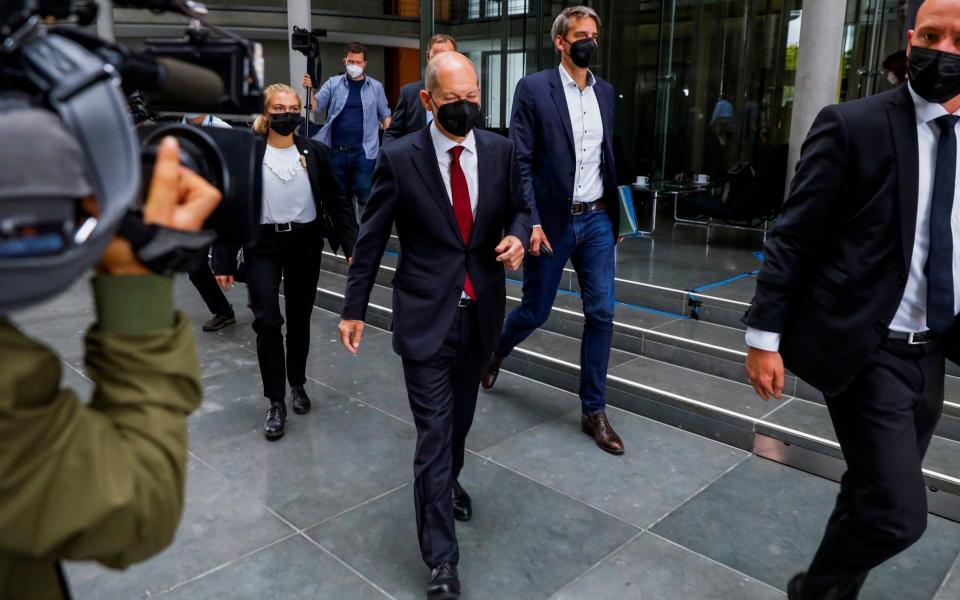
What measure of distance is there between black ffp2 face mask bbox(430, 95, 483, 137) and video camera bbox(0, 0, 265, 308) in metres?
1.65

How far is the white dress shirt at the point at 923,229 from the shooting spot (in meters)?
2.12

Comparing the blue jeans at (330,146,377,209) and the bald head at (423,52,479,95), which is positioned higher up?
the bald head at (423,52,479,95)

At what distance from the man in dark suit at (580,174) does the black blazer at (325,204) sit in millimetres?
1085

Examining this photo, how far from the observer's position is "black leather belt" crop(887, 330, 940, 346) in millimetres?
2152

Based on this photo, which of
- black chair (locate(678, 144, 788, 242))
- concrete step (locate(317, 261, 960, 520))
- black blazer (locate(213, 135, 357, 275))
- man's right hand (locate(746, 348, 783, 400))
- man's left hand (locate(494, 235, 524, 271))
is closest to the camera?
man's right hand (locate(746, 348, 783, 400))

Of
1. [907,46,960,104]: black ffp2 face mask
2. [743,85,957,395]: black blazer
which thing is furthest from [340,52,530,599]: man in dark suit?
[907,46,960,104]: black ffp2 face mask

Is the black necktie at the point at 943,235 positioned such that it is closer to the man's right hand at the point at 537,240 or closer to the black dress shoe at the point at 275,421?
the man's right hand at the point at 537,240

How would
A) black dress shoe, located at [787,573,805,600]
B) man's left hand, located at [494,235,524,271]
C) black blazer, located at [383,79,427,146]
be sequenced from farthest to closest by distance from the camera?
black blazer, located at [383,79,427,146] < man's left hand, located at [494,235,524,271] < black dress shoe, located at [787,573,805,600]

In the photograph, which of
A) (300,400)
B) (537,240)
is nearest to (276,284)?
(300,400)

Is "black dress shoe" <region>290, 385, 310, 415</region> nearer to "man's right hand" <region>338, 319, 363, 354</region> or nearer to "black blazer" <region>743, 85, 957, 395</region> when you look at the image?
"man's right hand" <region>338, 319, 363, 354</region>

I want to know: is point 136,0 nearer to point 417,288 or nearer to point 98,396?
point 98,396

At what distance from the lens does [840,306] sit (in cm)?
218

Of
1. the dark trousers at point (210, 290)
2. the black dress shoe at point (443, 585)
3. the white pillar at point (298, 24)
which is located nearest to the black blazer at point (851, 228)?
the black dress shoe at point (443, 585)

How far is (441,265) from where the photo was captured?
2.80 meters
